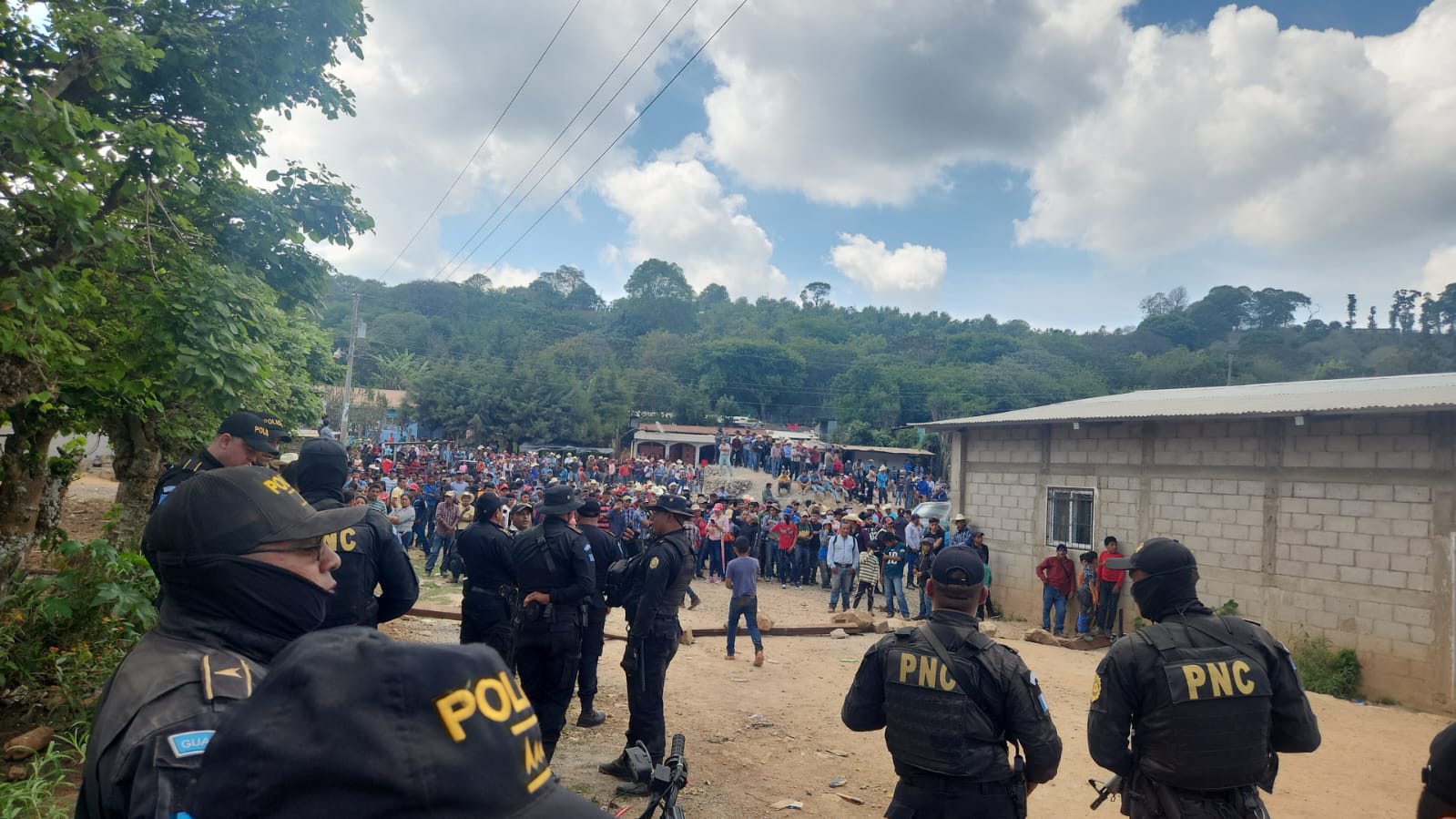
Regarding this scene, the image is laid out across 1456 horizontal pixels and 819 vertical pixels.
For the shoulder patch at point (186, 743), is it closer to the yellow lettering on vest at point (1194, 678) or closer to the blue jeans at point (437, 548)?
the yellow lettering on vest at point (1194, 678)

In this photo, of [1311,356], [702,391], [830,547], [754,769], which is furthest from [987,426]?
[1311,356]

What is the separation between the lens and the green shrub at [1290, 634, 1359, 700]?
33.3ft

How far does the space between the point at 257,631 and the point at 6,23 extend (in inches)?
193

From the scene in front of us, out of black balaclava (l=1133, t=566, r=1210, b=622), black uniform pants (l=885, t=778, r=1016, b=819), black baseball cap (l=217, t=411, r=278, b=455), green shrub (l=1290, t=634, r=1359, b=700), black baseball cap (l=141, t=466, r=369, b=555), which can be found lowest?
green shrub (l=1290, t=634, r=1359, b=700)

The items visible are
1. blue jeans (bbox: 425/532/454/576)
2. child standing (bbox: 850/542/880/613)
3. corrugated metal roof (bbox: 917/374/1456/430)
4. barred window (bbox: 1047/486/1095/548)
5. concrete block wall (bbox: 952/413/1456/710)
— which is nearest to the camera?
concrete block wall (bbox: 952/413/1456/710)

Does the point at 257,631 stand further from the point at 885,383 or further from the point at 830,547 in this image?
the point at 885,383

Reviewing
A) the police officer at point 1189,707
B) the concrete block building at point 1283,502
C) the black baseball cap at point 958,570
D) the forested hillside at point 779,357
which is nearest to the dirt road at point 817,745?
the concrete block building at point 1283,502

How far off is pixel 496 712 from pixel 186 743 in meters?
0.98

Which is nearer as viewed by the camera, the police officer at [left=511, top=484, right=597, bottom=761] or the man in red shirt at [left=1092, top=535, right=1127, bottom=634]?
the police officer at [left=511, top=484, right=597, bottom=761]

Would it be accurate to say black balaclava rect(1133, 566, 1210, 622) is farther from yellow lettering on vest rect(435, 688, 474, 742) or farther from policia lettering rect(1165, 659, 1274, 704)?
yellow lettering on vest rect(435, 688, 474, 742)

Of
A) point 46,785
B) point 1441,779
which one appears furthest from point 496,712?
point 46,785

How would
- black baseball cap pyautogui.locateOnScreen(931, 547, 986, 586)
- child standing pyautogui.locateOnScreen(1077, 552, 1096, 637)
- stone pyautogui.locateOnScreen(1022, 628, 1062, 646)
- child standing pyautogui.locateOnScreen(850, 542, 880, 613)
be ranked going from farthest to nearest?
1. child standing pyautogui.locateOnScreen(850, 542, 880, 613)
2. child standing pyautogui.locateOnScreen(1077, 552, 1096, 637)
3. stone pyautogui.locateOnScreen(1022, 628, 1062, 646)
4. black baseball cap pyautogui.locateOnScreen(931, 547, 986, 586)

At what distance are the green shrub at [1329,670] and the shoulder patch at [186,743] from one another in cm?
1230

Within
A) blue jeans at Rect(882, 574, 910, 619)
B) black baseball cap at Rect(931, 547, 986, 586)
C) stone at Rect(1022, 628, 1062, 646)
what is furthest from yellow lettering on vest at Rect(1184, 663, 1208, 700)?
blue jeans at Rect(882, 574, 910, 619)
